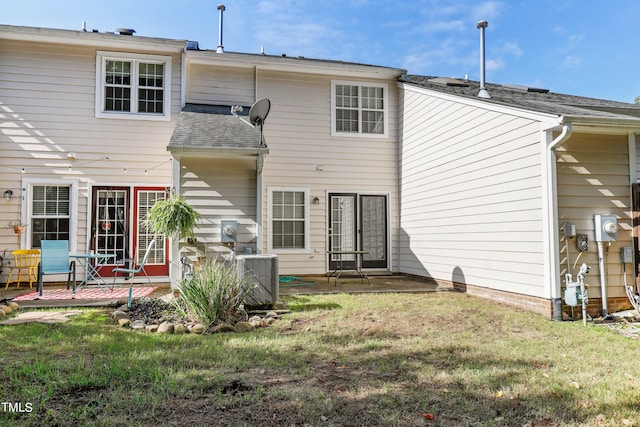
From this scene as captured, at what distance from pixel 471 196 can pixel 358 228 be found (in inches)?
130

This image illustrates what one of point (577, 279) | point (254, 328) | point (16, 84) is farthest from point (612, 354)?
point (16, 84)

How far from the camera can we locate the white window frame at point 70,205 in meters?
8.25

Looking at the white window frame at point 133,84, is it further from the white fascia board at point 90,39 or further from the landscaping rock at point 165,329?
the landscaping rock at point 165,329

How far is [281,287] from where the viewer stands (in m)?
7.91

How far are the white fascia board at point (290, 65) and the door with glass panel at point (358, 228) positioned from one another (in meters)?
2.97

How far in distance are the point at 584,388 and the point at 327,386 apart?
1915 millimetres

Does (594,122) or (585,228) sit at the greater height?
(594,122)

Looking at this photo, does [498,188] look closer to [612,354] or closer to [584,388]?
[612,354]

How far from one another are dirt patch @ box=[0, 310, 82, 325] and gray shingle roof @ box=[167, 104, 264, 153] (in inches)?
117

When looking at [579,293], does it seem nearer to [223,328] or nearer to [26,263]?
[223,328]

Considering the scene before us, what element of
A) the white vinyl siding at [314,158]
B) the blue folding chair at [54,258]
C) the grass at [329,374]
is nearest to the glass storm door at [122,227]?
the blue folding chair at [54,258]

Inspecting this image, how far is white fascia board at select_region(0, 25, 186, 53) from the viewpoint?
26.4 feet

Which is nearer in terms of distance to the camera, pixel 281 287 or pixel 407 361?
pixel 407 361

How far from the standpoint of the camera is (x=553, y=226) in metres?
5.49
